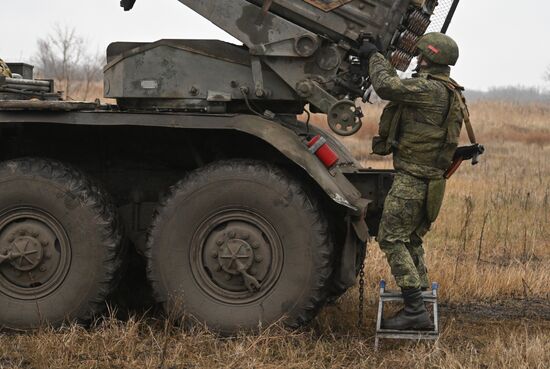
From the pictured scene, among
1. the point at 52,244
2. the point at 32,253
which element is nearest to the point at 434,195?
the point at 52,244

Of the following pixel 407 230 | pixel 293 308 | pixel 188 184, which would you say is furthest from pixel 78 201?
pixel 407 230

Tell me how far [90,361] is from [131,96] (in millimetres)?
1867

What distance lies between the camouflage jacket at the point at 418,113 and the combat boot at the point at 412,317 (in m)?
0.80

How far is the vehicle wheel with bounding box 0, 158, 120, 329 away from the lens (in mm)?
5402

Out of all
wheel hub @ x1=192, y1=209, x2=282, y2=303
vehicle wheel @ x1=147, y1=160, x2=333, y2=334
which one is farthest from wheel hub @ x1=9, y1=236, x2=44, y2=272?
wheel hub @ x1=192, y1=209, x2=282, y2=303

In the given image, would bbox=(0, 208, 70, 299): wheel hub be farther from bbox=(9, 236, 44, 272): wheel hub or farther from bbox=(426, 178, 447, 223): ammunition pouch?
bbox=(426, 178, 447, 223): ammunition pouch

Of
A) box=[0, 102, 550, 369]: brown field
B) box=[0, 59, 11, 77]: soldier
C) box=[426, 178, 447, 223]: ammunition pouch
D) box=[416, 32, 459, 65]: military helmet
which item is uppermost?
box=[416, 32, 459, 65]: military helmet

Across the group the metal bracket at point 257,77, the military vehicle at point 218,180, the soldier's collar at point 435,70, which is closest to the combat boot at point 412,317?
the military vehicle at point 218,180

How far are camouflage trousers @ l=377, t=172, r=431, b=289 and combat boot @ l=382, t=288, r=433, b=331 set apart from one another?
0.22 feet

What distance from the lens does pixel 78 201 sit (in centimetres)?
540

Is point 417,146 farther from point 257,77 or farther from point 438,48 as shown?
point 257,77

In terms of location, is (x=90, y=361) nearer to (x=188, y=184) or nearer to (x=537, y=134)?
(x=188, y=184)

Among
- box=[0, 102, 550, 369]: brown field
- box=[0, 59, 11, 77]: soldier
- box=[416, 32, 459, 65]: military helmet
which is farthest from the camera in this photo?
box=[0, 59, 11, 77]: soldier

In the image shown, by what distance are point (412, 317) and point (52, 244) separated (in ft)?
7.88
